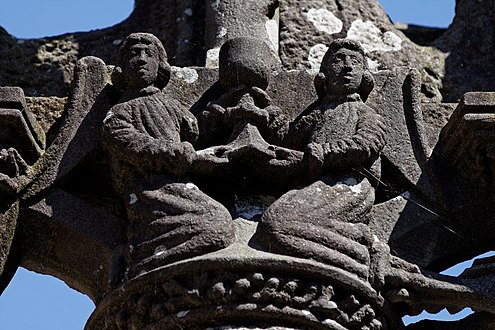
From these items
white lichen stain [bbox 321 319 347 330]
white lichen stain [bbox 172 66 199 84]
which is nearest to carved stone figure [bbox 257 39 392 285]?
white lichen stain [bbox 321 319 347 330]

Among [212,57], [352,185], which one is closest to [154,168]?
[352,185]

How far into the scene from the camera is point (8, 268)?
6.23m

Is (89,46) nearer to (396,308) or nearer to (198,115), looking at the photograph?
(198,115)

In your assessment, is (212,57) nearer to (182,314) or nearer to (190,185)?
(190,185)

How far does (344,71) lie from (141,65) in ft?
2.37

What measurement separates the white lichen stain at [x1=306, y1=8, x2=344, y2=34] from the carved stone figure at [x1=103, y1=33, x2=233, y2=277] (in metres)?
1.03

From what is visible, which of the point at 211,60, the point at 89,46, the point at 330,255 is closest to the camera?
the point at 330,255

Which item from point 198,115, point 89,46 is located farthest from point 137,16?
point 198,115

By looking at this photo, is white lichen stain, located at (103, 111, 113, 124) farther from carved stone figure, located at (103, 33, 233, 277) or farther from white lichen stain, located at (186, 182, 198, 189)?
white lichen stain, located at (186, 182, 198, 189)

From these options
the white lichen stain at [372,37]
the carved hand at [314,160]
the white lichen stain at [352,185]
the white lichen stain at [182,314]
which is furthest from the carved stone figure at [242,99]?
the white lichen stain at [372,37]

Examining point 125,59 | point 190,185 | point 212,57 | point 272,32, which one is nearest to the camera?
point 190,185

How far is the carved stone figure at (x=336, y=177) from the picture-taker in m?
5.68

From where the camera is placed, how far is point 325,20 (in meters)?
7.21

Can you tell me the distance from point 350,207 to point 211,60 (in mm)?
1193
